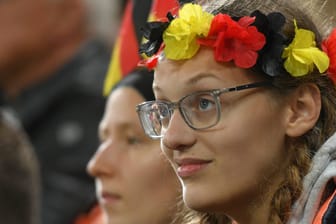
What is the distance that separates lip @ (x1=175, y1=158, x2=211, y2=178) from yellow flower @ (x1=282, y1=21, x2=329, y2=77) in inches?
9.6

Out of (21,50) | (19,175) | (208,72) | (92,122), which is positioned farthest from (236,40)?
(21,50)

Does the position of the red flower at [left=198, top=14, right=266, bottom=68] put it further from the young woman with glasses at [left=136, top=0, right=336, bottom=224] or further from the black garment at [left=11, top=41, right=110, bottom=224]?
the black garment at [left=11, top=41, right=110, bottom=224]

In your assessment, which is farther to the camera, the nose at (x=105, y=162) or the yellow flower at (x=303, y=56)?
the nose at (x=105, y=162)

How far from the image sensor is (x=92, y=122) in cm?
450

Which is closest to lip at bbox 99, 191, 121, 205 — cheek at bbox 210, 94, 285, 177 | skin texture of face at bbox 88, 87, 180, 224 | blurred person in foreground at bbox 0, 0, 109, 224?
skin texture of face at bbox 88, 87, 180, 224

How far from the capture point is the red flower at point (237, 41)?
85.7 inches

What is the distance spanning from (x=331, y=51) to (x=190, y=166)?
14.2 inches

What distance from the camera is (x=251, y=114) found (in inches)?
85.7

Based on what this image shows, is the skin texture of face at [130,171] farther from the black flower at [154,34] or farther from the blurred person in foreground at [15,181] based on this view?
the black flower at [154,34]

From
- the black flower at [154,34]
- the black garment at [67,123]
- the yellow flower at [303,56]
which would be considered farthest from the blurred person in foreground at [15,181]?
A: the yellow flower at [303,56]

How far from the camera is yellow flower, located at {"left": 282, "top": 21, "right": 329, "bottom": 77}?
2188mm

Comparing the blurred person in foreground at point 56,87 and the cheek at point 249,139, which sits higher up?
the cheek at point 249,139

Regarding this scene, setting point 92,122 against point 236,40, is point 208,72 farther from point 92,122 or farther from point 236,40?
point 92,122

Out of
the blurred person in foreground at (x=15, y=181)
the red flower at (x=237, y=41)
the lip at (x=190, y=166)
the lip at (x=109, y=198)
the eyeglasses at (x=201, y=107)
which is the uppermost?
the red flower at (x=237, y=41)
